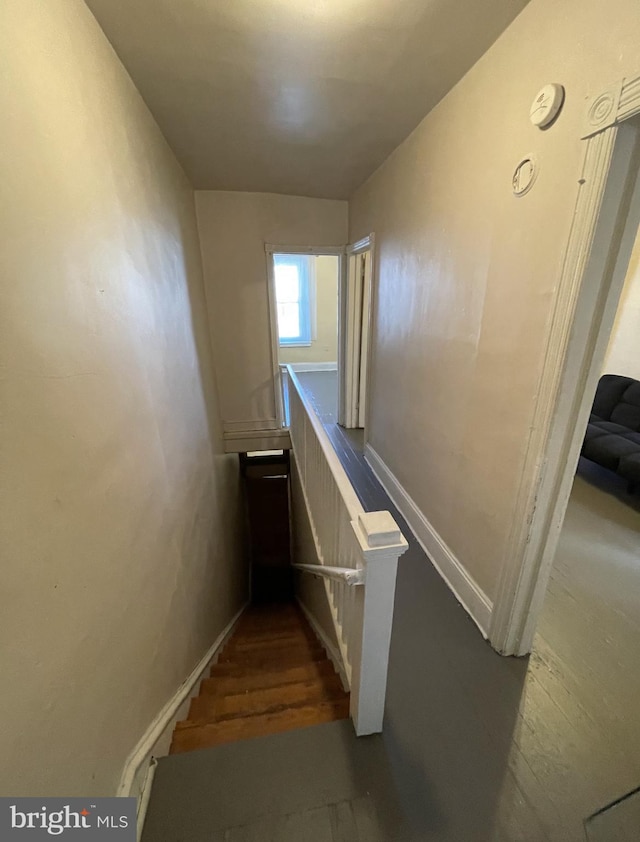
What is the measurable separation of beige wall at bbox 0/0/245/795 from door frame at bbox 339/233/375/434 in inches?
75.9

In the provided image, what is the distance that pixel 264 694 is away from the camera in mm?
1678

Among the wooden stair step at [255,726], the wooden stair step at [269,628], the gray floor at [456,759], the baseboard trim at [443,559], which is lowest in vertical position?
the wooden stair step at [269,628]

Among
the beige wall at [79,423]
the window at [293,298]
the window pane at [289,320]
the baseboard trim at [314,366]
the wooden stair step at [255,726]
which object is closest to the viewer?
the beige wall at [79,423]

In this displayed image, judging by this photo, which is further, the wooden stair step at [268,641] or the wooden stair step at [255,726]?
the wooden stair step at [268,641]

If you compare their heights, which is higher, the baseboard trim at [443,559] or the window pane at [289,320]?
the window pane at [289,320]

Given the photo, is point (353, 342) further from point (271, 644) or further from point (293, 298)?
point (293, 298)

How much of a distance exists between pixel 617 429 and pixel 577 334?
2.92m

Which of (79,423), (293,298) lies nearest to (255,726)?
(79,423)

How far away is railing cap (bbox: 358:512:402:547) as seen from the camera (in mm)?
1047

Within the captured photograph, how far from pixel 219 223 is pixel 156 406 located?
98.6 inches

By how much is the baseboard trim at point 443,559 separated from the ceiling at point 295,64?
7.65 feet

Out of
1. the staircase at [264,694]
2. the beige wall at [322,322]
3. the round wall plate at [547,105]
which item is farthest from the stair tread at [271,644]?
the beige wall at [322,322]

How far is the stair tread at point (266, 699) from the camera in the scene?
61.9 inches

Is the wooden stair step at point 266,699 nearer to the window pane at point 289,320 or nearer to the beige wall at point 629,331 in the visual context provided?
the beige wall at point 629,331
